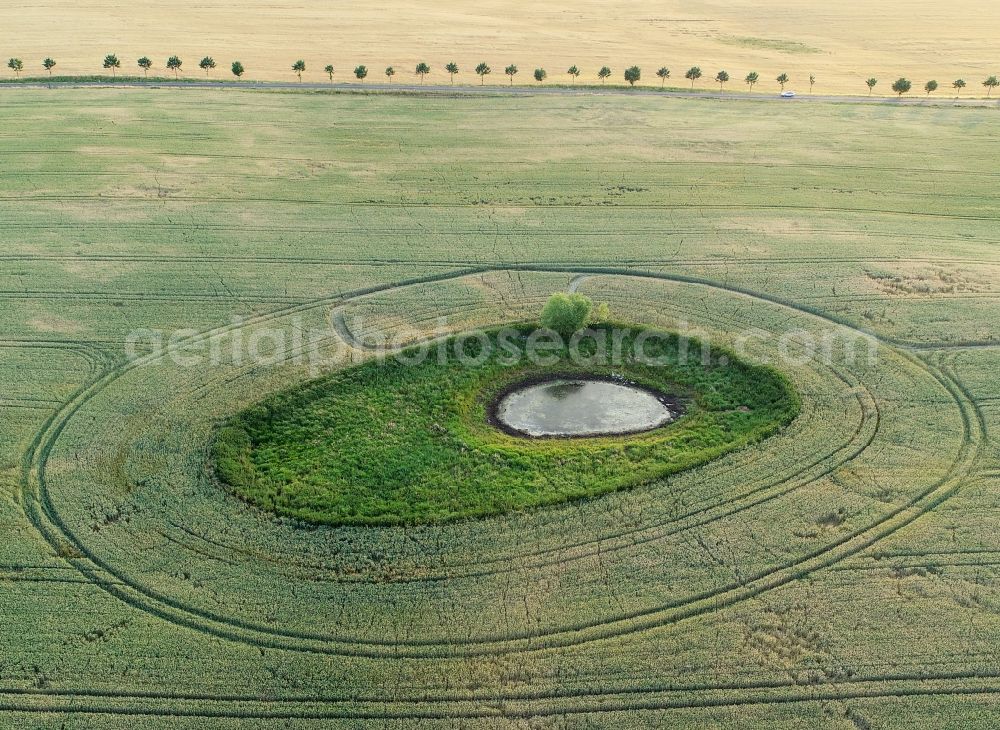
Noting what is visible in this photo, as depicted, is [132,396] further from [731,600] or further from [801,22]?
[801,22]

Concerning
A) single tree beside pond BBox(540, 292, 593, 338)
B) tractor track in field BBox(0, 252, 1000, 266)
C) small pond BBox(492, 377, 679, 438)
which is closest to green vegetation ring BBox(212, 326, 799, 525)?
small pond BBox(492, 377, 679, 438)

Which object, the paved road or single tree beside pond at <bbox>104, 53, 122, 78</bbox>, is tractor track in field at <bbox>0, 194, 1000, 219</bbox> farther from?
single tree beside pond at <bbox>104, 53, 122, 78</bbox>

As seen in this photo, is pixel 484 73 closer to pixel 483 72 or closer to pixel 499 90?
pixel 483 72

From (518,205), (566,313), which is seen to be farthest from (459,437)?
(518,205)

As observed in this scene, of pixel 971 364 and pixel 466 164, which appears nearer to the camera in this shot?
pixel 971 364

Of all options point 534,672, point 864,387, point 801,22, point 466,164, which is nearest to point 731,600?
point 534,672

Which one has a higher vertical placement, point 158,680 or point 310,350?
point 310,350

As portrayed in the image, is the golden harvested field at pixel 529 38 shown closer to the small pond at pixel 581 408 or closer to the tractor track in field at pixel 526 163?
the tractor track in field at pixel 526 163
